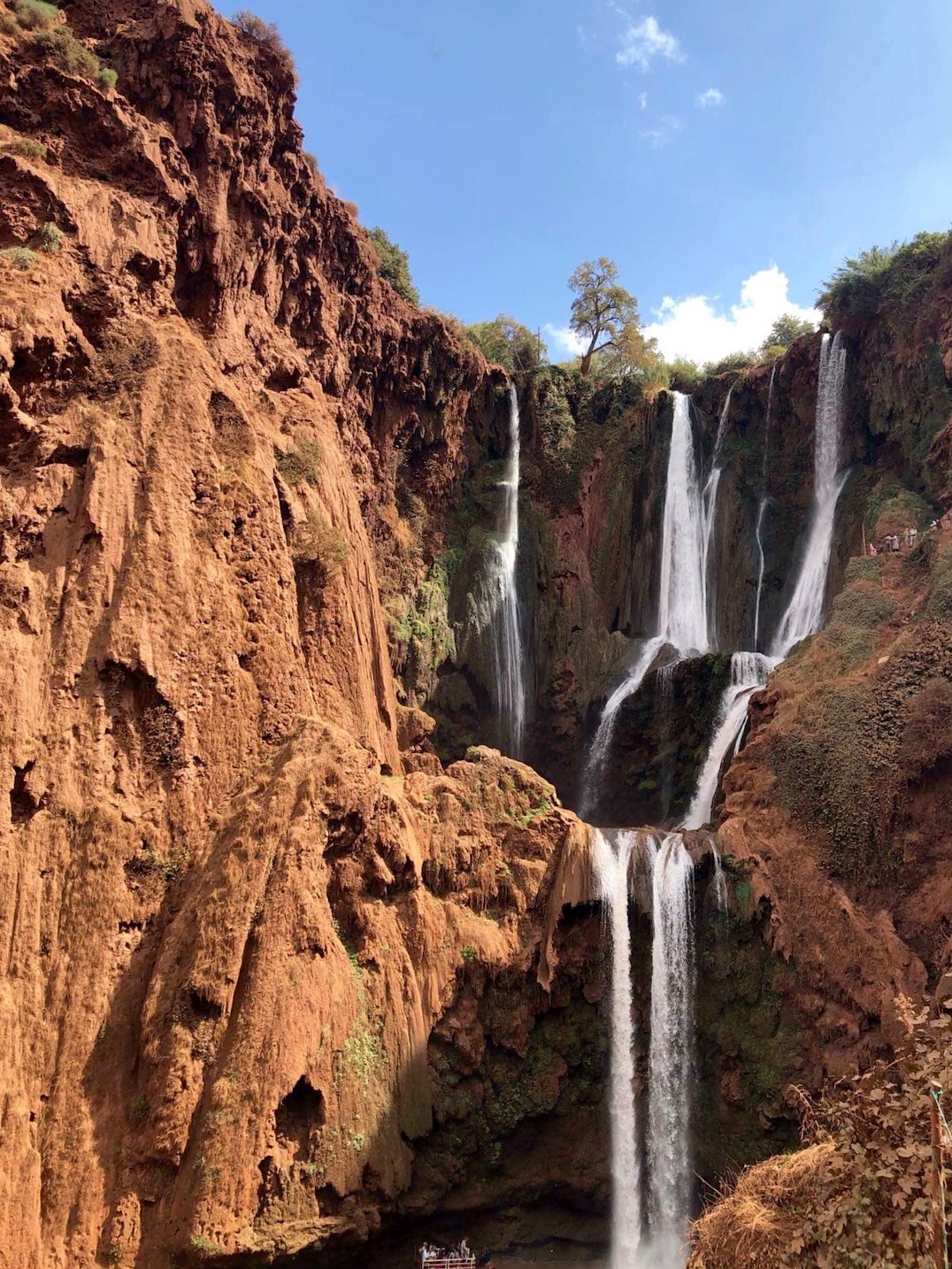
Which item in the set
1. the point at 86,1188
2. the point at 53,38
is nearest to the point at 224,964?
the point at 86,1188

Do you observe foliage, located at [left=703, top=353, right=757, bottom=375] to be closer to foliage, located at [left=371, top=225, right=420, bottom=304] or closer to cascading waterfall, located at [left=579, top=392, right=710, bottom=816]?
cascading waterfall, located at [left=579, top=392, right=710, bottom=816]

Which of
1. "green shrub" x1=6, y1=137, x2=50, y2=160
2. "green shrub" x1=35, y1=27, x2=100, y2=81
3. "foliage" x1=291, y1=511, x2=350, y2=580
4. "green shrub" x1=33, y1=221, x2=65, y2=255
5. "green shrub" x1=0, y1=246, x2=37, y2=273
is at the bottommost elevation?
"foliage" x1=291, y1=511, x2=350, y2=580

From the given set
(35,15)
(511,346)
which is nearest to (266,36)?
(35,15)

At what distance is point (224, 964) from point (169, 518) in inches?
341

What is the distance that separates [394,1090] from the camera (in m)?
15.6

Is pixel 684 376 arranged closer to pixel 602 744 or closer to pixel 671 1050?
pixel 602 744

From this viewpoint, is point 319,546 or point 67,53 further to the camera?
point 319,546

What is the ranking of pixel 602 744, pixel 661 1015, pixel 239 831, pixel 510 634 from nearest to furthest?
pixel 239 831 → pixel 661 1015 → pixel 602 744 → pixel 510 634

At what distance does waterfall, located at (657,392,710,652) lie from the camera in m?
35.0

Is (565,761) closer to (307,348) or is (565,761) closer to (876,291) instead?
(307,348)

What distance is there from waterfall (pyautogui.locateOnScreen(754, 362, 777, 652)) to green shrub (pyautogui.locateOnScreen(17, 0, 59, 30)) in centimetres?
2845

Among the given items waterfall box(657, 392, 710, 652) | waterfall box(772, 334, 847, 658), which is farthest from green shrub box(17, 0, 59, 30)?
waterfall box(772, 334, 847, 658)

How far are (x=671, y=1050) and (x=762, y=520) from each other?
23.9 m

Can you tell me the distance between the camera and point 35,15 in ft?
62.4
